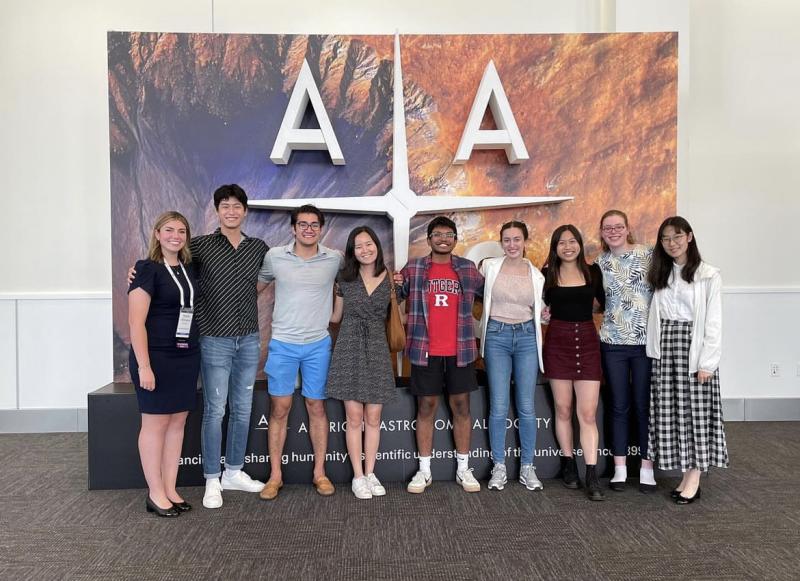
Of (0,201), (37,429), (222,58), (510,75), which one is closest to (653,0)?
(510,75)

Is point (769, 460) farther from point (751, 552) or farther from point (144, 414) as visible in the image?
point (144, 414)

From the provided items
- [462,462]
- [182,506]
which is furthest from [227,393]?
[462,462]

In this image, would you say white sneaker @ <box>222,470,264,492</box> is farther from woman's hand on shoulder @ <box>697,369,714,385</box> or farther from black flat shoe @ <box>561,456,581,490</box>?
woman's hand on shoulder @ <box>697,369,714,385</box>

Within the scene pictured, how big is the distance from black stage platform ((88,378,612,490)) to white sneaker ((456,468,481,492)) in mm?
101

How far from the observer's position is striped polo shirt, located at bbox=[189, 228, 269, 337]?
2.79m

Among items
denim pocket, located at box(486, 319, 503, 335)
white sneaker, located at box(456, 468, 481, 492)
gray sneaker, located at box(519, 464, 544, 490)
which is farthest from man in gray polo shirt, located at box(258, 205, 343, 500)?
gray sneaker, located at box(519, 464, 544, 490)

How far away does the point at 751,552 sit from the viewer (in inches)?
90.5

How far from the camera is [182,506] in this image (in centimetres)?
272

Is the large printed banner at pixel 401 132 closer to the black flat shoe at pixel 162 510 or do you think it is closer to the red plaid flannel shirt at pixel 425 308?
the red plaid flannel shirt at pixel 425 308

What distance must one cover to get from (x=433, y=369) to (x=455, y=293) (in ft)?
1.45

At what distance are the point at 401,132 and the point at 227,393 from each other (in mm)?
2031

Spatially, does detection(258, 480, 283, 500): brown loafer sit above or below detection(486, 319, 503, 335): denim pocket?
below

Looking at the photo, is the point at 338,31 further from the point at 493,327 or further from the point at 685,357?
Result: the point at 685,357

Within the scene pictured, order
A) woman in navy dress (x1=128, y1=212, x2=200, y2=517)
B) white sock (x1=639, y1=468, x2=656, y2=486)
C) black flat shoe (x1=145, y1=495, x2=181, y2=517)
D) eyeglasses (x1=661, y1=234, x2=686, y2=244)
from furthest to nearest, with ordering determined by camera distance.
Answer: white sock (x1=639, y1=468, x2=656, y2=486)
eyeglasses (x1=661, y1=234, x2=686, y2=244)
black flat shoe (x1=145, y1=495, x2=181, y2=517)
woman in navy dress (x1=128, y1=212, x2=200, y2=517)
